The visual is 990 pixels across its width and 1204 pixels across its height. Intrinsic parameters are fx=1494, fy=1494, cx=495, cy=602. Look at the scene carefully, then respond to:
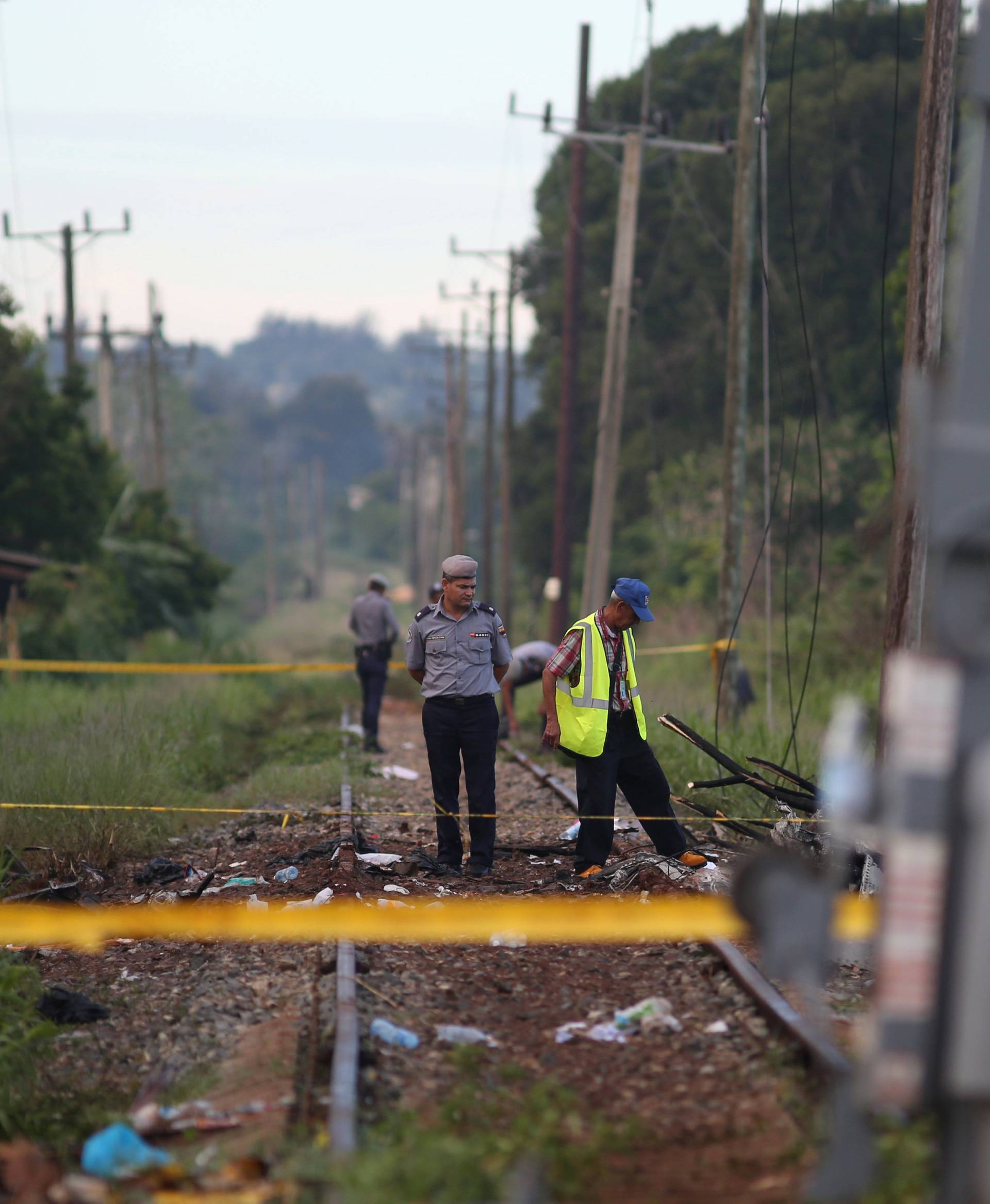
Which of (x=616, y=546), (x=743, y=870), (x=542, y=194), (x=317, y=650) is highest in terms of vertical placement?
(x=542, y=194)

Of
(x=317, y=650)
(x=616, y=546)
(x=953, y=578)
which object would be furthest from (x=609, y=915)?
(x=317, y=650)

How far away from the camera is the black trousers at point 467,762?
9.68m

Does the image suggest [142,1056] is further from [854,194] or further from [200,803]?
[854,194]

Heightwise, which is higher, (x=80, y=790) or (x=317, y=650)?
(x=80, y=790)

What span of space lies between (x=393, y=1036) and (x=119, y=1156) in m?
1.46

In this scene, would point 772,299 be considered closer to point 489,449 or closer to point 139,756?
point 489,449

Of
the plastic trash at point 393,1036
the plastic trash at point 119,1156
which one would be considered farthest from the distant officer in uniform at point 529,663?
the plastic trash at point 119,1156

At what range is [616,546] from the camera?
141 ft

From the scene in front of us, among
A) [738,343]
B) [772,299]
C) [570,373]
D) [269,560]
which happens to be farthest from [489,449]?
[269,560]

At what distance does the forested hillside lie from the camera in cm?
3372

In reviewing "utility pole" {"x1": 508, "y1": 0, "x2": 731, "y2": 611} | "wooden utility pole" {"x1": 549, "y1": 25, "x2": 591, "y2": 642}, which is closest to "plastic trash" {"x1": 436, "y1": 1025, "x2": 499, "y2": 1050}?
"utility pole" {"x1": 508, "y1": 0, "x2": 731, "y2": 611}

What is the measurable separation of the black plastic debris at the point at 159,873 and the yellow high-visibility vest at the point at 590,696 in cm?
296

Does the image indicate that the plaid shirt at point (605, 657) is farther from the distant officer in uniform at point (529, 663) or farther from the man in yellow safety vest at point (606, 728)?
the distant officer in uniform at point (529, 663)

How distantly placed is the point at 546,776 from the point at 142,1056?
8074mm
